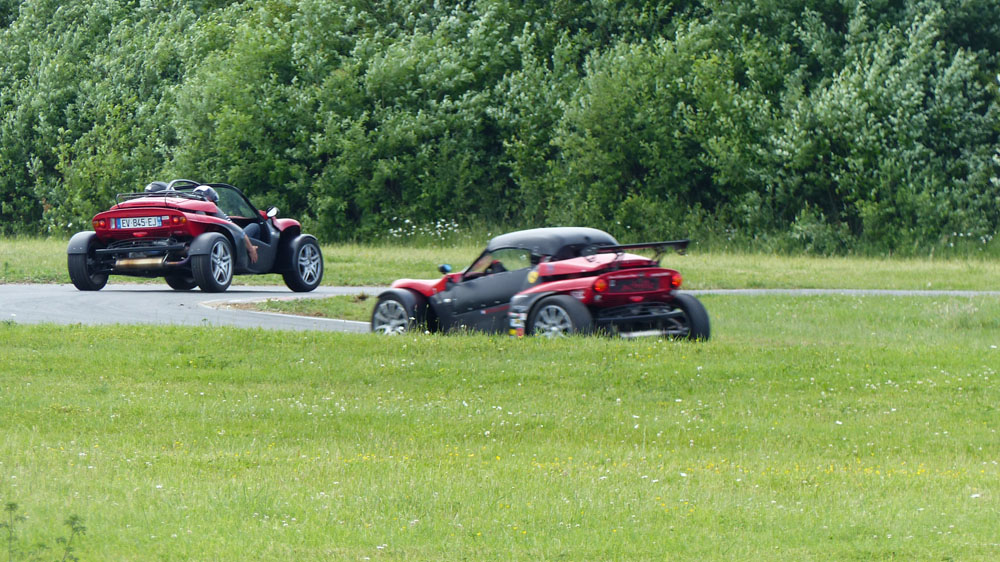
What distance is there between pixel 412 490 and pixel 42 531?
206 cm

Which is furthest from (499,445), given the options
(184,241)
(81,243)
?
(81,243)

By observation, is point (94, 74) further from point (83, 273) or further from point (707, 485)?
point (707, 485)

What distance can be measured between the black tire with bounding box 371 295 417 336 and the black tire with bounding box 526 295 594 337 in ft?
6.55

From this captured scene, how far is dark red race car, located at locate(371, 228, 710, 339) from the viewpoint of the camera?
46.2 feet

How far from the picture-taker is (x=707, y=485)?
26.1ft

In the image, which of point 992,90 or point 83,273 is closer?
point 83,273

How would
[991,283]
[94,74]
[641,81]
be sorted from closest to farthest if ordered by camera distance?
[991,283], [641,81], [94,74]

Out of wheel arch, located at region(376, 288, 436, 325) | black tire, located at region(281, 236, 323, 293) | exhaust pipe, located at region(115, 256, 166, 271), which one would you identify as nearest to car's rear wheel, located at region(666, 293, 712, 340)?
wheel arch, located at region(376, 288, 436, 325)

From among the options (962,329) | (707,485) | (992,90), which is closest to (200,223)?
(962,329)

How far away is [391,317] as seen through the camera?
16.0 metres

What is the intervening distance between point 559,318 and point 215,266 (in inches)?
319

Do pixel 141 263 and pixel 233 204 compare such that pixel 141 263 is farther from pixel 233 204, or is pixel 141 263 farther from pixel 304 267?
pixel 304 267

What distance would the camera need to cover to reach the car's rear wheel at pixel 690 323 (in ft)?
47.9

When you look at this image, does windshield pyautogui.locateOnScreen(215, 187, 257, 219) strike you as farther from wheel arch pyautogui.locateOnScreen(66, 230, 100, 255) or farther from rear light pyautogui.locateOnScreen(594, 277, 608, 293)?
rear light pyautogui.locateOnScreen(594, 277, 608, 293)
